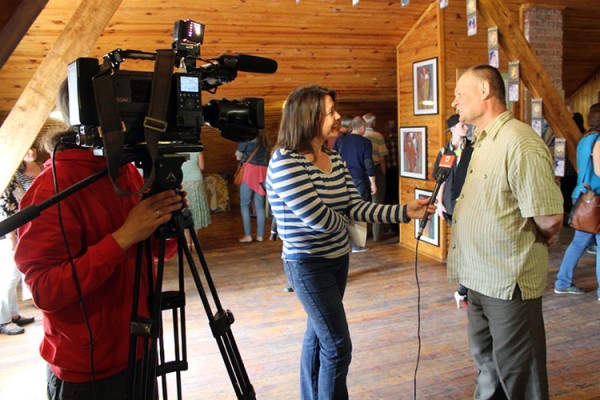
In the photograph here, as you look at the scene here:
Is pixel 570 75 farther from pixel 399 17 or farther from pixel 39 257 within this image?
pixel 39 257

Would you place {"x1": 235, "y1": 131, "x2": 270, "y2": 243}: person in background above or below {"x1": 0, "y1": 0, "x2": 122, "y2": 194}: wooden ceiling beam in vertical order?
below

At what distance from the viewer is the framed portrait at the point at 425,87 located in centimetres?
486

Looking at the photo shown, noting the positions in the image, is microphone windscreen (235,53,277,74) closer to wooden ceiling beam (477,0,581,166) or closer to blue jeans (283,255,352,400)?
blue jeans (283,255,352,400)

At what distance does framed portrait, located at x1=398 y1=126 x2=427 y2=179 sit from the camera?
201 inches

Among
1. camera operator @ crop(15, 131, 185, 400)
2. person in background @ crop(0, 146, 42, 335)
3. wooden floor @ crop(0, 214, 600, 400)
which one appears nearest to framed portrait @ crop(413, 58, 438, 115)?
wooden floor @ crop(0, 214, 600, 400)

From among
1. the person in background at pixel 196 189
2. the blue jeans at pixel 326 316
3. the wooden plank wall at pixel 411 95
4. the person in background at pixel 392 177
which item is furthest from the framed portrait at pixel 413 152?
the blue jeans at pixel 326 316

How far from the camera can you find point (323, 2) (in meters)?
4.64

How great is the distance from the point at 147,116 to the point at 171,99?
9cm

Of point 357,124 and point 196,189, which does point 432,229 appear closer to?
point 357,124

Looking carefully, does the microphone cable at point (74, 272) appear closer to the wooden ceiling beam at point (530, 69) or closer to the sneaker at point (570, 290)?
the sneaker at point (570, 290)

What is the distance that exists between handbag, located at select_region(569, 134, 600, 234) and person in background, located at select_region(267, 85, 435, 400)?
2.32 m

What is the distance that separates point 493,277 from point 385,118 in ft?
23.0

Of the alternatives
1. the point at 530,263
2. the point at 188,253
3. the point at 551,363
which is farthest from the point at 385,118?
the point at 188,253

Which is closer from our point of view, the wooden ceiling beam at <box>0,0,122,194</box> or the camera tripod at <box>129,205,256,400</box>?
the camera tripod at <box>129,205,256,400</box>
